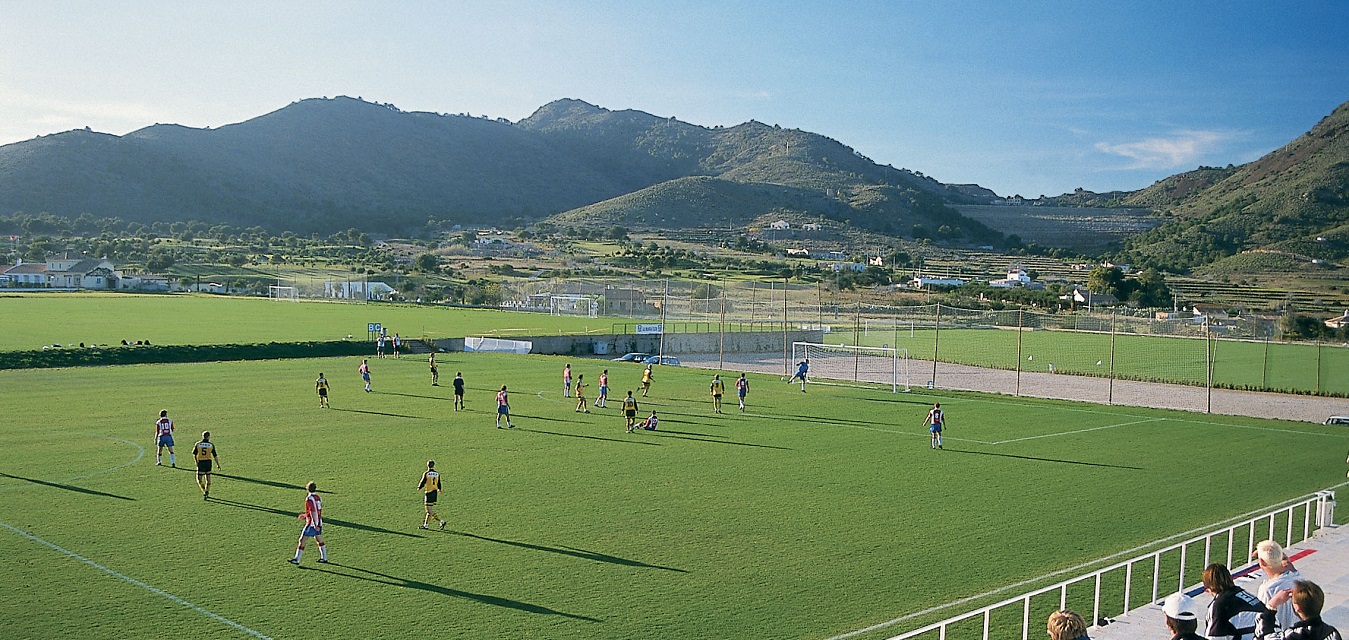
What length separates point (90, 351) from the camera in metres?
47.3

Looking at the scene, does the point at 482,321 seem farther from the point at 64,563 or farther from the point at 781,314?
the point at 64,563

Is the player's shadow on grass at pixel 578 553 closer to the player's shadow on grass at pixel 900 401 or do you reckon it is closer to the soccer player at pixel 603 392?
the soccer player at pixel 603 392

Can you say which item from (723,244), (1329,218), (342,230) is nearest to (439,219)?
A: (342,230)

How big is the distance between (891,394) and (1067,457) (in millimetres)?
15513

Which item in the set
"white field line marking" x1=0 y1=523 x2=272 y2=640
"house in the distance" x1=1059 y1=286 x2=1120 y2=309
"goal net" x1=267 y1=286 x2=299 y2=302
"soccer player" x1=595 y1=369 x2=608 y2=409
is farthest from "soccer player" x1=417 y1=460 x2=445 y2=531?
"goal net" x1=267 y1=286 x2=299 y2=302

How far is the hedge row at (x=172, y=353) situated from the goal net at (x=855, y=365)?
2656cm

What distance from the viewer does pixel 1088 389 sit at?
4966cm

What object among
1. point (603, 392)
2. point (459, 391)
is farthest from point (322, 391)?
point (603, 392)

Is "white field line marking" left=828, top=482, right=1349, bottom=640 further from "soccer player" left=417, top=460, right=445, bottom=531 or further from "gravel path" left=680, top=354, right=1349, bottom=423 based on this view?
"gravel path" left=680, top=354, right=1349, bottom=423

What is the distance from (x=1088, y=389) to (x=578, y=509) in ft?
127

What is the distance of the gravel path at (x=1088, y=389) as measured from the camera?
140 feet

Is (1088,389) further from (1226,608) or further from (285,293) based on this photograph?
(285,293)

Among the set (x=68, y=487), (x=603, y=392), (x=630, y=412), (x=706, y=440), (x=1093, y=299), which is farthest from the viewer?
(x=1093, y=299)

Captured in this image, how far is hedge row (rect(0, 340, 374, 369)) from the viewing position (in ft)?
147
